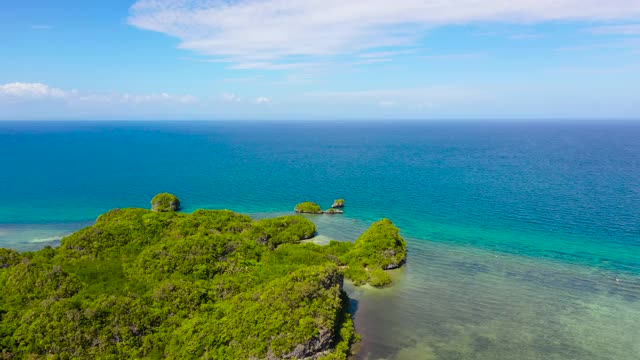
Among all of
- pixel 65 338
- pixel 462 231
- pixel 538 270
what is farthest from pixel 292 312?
pixel 462 231

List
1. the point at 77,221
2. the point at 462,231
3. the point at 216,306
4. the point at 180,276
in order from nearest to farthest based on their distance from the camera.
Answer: the point at 216,306, the point at 180,276, the point at 462,231, the point at 77,221

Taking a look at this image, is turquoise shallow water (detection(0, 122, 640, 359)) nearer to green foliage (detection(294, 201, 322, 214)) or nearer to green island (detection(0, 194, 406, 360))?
green foliage (detection(294, 201, 322, 214))

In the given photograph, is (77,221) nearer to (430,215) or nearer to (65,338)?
(65,338)

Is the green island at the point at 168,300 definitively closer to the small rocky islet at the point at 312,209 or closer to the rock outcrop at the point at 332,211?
the small rocky islet at the point at 312,209

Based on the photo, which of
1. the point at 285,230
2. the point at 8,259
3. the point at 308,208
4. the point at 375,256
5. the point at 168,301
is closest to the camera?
the point at 168,301

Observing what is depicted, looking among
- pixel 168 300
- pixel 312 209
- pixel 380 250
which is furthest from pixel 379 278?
pixel 312 209

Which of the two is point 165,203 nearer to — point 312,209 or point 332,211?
point 312,209

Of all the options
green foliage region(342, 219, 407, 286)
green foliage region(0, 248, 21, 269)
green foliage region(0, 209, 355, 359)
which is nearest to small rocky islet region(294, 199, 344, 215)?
green foliage region(342, 219, 407, 286)
